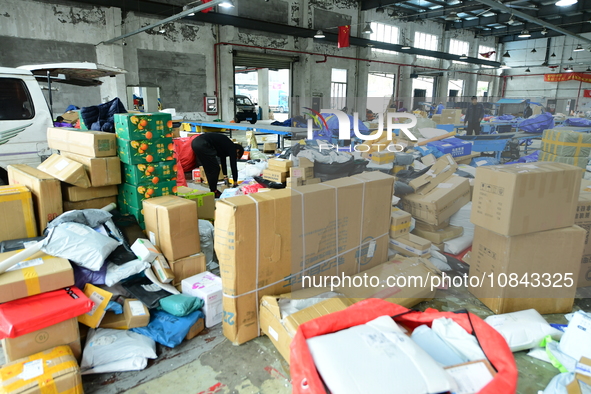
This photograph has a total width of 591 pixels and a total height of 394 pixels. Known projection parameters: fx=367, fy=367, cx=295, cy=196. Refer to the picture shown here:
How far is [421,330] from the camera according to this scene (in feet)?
4.79

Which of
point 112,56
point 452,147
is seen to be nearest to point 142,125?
point 452,147

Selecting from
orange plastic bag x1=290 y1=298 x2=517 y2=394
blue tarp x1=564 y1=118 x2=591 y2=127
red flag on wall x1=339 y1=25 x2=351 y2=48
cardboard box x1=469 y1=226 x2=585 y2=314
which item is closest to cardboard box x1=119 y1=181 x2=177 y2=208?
orange plastic bag x1=290 y1=298 x2=517 y2=394

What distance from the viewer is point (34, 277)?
2043 millimetres

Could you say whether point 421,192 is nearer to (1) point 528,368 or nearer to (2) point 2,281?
(1) point 528,368

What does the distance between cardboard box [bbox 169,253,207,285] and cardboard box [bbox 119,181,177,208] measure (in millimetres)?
716

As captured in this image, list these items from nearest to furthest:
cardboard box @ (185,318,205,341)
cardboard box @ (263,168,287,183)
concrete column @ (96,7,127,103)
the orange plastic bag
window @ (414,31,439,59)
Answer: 1. the orange plastic bag
2. cardboard box @ (185,318,205,341)
3. cardboard box @ (263,168,287,183)
4. concrete column @ (96,7,127,103)
5. window @ (414,31,439,59)

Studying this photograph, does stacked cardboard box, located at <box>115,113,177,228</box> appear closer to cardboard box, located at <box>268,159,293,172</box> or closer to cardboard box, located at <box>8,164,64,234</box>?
cardboard box, located at <box>8,164,64,234</box>

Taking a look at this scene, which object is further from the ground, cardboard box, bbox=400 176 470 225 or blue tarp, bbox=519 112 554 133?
blue tarp, bbox=519 112 554 133

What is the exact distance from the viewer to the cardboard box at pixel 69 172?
290cm

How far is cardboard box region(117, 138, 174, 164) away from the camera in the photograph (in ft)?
10.1

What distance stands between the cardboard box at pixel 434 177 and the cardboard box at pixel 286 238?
1128 millimetres

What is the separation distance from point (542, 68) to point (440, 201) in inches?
991

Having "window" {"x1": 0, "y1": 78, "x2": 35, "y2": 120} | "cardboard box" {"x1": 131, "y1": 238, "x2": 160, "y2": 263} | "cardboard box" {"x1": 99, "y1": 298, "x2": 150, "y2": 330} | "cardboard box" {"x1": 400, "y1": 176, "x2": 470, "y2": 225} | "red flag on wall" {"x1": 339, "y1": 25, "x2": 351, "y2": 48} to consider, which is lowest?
"cardboard box" {"x1": 99, "y1": 298, "x2": 150, "y2": 330}

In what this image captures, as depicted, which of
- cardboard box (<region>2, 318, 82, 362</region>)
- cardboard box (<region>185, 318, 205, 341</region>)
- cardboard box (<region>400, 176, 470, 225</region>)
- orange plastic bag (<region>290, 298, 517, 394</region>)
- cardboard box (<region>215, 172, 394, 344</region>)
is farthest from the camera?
cardboard box (<region>400, 176, 470, 225</region>)
